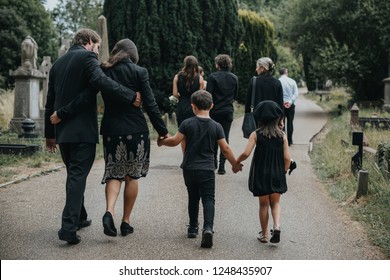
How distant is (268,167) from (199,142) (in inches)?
26.9

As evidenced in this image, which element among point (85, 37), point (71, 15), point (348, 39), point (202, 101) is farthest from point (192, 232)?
point (71, 15)

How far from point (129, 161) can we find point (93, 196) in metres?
2.34

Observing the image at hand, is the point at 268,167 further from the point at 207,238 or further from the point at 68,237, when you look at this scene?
the point at 68,237

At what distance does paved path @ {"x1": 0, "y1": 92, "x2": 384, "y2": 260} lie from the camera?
5.08m

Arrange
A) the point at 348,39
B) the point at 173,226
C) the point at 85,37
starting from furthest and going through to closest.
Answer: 1. the point at 348,39
2. the point at 173,226
3. the point at 85,37

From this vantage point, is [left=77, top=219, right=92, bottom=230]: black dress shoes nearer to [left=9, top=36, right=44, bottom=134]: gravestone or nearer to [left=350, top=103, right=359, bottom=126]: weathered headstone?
[left=9, top=36, right=44, bottom=134]: gravestone

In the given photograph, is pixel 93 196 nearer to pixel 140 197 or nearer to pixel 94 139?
pixel 140 197

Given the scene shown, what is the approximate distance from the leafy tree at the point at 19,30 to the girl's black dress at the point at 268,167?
90.6 feet

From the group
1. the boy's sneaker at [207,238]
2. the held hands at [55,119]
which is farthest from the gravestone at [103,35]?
the boy's sneaker at [207,238]

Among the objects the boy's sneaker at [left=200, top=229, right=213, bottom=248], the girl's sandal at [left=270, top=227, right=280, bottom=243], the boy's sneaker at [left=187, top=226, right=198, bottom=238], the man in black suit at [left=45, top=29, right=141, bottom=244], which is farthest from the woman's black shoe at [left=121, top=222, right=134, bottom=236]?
the girl's sandal at [left=270, top=227, right=280, bottom=243]

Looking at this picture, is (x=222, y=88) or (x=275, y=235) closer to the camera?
(x=275, y=235)

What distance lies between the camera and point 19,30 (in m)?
36.6

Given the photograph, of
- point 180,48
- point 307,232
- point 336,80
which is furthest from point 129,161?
point 336,80

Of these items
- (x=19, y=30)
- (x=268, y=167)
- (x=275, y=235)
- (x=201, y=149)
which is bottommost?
(x=275, y=235)
